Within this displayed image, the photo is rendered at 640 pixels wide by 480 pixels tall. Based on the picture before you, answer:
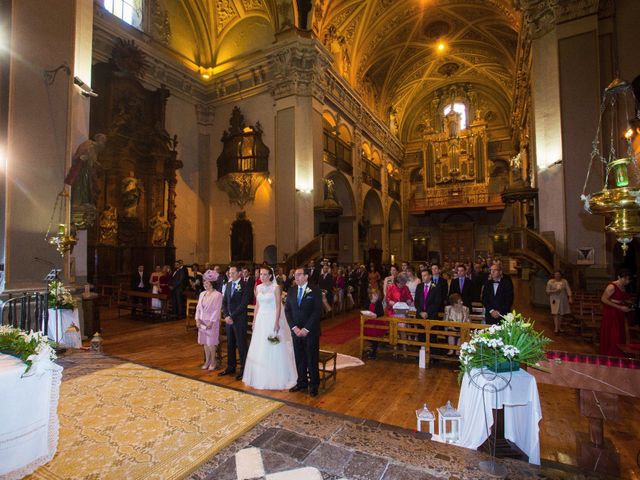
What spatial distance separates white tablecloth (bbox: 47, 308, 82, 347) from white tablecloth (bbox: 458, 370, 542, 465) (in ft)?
20.8

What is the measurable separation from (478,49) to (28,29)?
2261cm

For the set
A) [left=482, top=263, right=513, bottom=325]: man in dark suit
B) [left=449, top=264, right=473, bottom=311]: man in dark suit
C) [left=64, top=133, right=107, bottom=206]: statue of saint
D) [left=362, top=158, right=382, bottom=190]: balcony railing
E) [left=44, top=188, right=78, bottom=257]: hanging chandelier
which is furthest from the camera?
[left=362, top=158, right=382, bottom=190]: balcony railing

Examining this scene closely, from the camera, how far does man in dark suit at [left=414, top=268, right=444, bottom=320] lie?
6.21 metres

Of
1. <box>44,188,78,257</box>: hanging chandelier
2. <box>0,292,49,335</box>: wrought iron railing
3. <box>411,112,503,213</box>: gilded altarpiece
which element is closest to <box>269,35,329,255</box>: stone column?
<box>44,188,78,257</box>: hanging chandelier

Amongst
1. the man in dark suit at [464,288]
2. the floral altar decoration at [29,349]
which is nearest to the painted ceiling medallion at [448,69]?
the man in dark suit at [464,288]

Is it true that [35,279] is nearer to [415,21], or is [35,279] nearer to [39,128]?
[39,128]

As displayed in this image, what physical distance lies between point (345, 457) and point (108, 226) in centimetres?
1213

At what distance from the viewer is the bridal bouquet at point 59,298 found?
5.83 m

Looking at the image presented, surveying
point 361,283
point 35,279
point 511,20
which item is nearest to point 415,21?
point 511,20

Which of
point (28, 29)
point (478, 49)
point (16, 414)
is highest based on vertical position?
point (478, 49)

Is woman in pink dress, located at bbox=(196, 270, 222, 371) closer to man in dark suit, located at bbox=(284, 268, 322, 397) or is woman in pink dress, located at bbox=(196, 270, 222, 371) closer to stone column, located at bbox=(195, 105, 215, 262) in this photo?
man in dark suit, located at bbox=(284, 268, 322, 397)

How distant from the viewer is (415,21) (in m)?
18.8

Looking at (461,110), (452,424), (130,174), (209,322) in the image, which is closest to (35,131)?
(209,322)

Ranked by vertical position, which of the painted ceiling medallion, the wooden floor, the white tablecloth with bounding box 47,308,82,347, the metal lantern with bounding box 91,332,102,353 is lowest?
the wooden floor
